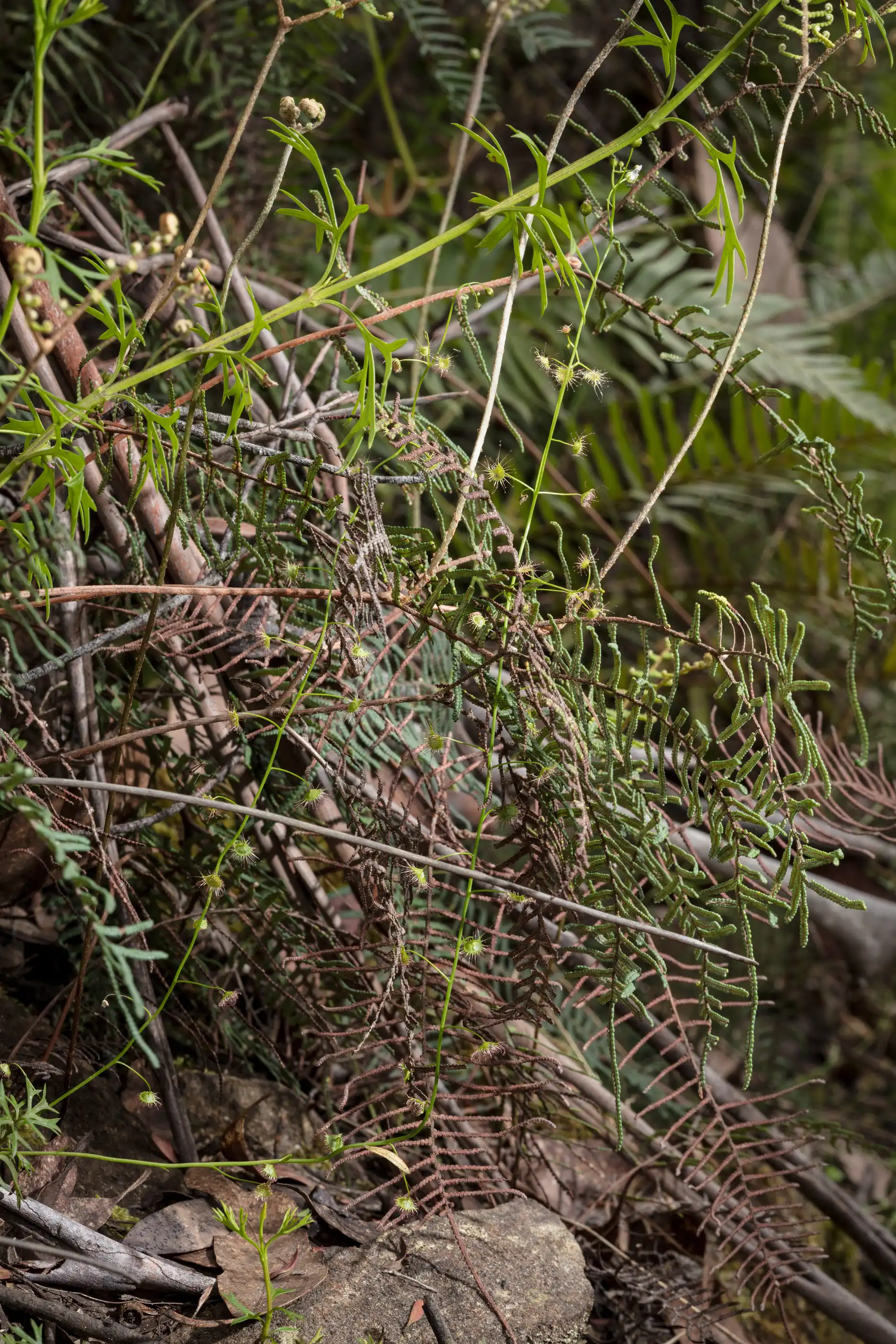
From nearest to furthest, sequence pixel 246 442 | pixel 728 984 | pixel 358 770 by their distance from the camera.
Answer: pixel 728 984 < pixel 246 442 < pixel 358 770

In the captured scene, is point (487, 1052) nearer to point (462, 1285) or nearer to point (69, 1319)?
point (462, 1285)

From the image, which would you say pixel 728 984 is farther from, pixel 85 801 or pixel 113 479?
pixel 113 479

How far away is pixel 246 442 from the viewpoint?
0.74m

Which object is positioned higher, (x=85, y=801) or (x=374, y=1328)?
(x=85, y=801)

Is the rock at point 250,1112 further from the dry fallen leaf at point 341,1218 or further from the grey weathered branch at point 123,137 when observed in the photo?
the grey weathered branch at point 123,137

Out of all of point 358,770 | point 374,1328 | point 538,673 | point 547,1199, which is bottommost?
point 547,1199

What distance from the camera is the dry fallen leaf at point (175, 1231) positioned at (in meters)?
0.73

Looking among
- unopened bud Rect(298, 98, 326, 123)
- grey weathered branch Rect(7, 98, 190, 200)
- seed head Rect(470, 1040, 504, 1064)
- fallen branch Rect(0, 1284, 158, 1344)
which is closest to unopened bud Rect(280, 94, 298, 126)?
unopened bud Rect(298, 98, 326, 123)

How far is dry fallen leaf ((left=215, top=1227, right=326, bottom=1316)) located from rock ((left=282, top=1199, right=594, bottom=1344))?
12mm

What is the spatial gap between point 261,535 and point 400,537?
10 cm

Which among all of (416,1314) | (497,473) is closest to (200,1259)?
(416,1314)

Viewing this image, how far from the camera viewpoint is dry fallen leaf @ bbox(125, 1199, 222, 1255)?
0.73 meters

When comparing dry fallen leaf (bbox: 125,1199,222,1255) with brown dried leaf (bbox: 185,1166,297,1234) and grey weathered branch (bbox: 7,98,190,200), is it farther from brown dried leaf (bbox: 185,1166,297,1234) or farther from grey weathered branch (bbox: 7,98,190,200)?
grey weathered branch (bbox: 7,98,190,200)

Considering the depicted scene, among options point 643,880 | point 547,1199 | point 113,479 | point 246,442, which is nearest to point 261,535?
point 246,442
